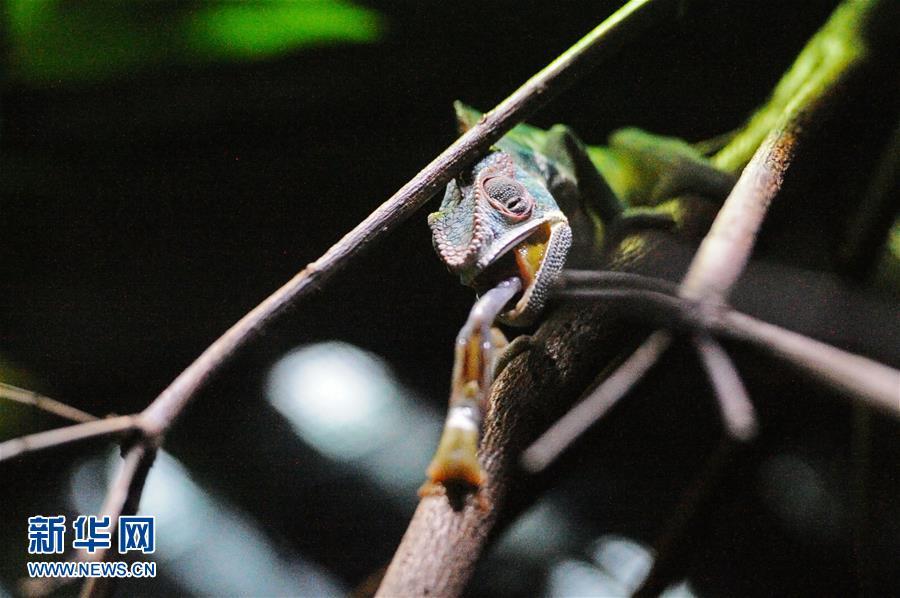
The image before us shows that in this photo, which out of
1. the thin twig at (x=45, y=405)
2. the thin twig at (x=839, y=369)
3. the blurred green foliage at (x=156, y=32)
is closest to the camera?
the thin twig at (x=839, y=369)

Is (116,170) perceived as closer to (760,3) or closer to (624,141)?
(624,141)

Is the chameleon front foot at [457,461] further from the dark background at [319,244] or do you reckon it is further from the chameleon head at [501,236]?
the dark background at [319,244]

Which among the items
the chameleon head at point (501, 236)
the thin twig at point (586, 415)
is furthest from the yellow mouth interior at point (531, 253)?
the thin twig at point (586, 415)

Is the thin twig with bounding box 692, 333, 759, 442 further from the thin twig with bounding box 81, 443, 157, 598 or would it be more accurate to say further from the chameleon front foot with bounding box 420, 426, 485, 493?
the thin twig with bounding box 81, 443, 157, 598

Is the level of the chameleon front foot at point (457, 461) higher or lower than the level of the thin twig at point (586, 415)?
lower

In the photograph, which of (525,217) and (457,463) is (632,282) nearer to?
(457,463)

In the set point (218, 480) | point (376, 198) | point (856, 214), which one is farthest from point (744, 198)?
point (218, 480)
